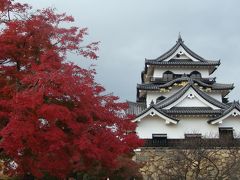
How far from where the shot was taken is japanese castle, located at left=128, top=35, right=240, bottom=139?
95.6 feet

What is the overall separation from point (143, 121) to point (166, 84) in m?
4.58

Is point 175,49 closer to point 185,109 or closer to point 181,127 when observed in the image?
point 185,109

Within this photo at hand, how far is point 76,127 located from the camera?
11.0m

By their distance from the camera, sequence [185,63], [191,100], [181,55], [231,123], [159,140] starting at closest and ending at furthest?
1. [159,140]
2. [231,123]
3. [191,100]
4. [185,63]
5. [181,55]

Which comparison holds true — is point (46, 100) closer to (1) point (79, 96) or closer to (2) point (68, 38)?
(1) point (79, 96)

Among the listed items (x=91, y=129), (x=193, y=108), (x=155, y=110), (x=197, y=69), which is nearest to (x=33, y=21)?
(x=91, y=129)

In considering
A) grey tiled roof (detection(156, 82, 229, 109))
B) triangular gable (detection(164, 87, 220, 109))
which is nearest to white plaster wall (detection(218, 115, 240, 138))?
grey tiled roof (detection(156, 82, 229, 109))

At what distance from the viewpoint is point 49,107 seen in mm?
10461

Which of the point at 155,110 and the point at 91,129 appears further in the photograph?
the point at 155,110

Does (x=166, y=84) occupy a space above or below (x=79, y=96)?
above

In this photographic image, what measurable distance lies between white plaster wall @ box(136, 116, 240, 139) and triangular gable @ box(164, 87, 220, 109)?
1.15 meters

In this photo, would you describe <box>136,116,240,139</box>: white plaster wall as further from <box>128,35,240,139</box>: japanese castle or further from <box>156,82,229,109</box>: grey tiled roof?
<box>156,82,229,109</box>: grey tiled roof

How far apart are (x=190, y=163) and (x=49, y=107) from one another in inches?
554

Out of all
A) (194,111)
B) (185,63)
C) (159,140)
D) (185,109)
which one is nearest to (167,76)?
(185,63)
